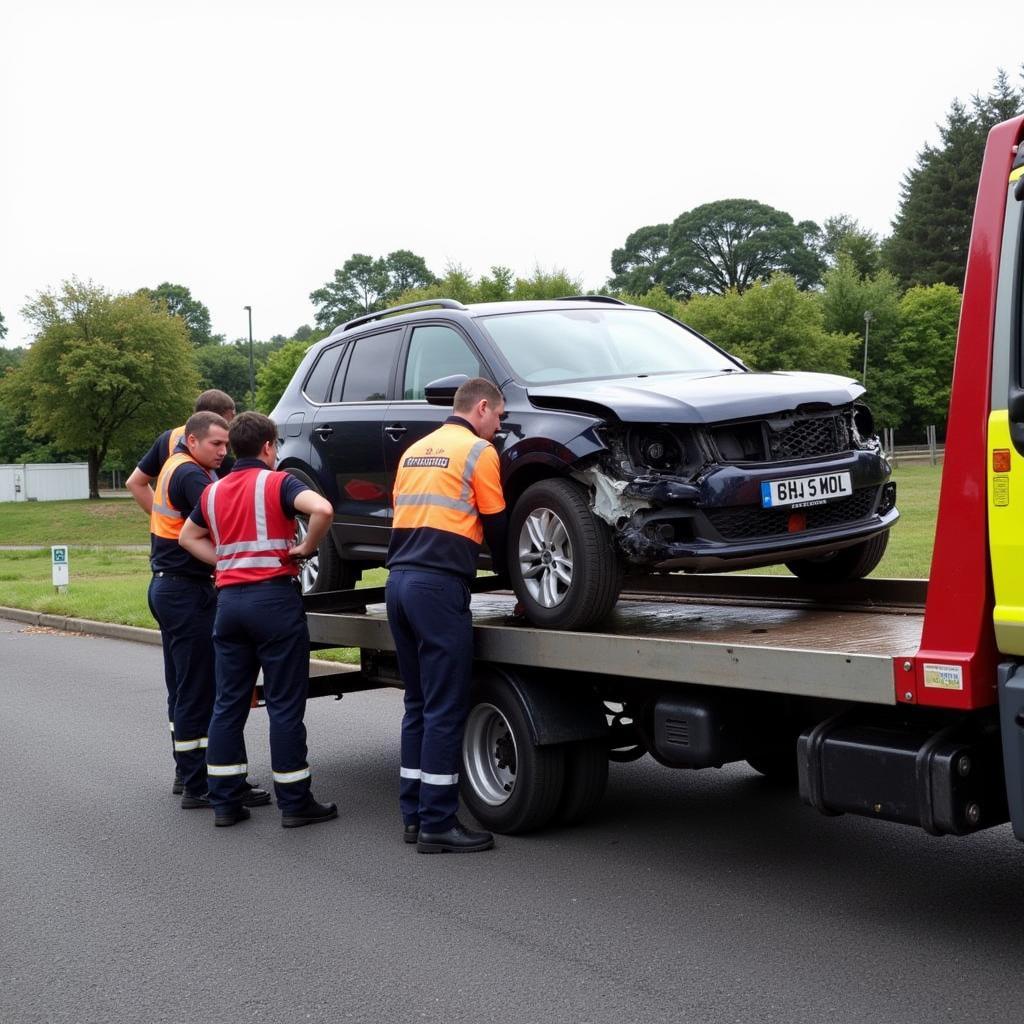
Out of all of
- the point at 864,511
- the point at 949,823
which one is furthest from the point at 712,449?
the point at 949,823

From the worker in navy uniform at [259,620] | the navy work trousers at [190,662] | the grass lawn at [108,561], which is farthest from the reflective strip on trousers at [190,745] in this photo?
the grass lawn at [108,561]

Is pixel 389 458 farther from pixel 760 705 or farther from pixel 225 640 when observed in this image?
pixel 760 705

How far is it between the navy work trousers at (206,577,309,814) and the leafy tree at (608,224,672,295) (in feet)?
289

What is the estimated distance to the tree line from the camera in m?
47.6

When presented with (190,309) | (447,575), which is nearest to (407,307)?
(447,575)

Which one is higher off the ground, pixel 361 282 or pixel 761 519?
pixel 361 282

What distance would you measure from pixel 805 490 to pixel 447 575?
1.62 m

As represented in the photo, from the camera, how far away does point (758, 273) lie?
91.9 meters

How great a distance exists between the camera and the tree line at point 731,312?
47.6 meters

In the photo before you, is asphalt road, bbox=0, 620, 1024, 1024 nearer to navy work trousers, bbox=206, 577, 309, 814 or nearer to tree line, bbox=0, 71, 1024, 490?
navy work trousers, bbox=206, 577, 309, 814

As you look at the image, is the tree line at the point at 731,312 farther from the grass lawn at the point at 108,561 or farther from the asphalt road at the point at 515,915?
the asphalt road at the point at 515,915

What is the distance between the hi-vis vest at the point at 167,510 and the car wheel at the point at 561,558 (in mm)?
2078

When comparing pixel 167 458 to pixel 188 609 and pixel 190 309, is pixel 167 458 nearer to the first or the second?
pixel 188 609

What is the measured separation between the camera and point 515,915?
16.6 feet
